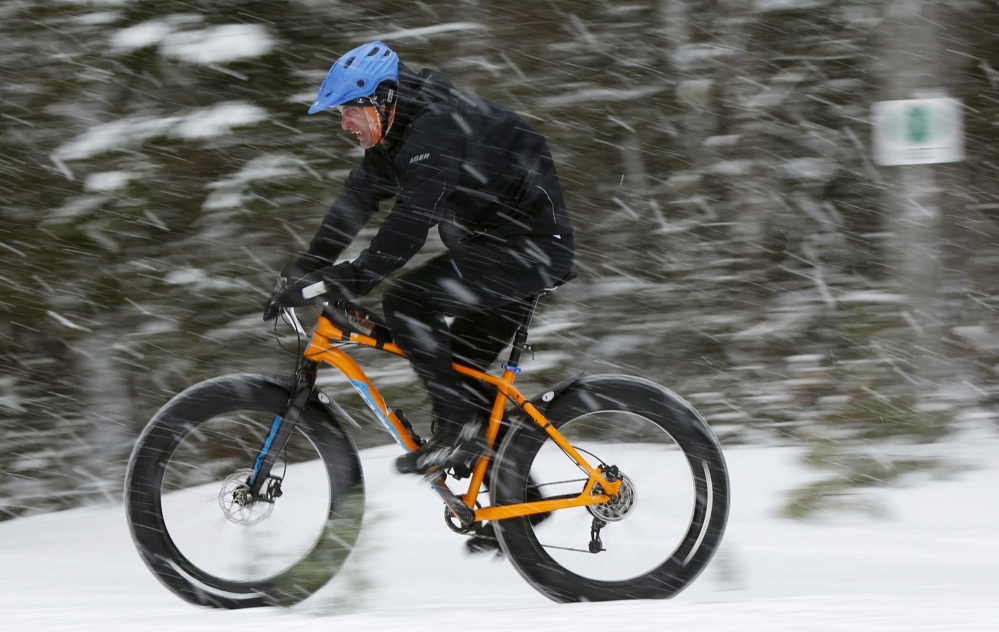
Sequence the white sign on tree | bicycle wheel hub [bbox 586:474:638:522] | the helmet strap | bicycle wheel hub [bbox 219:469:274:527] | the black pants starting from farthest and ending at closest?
the white sign on tree → bicycle wheel hub [bbox 586:474:638:522] → bicycle wheel hub [bbox 219:469:274:527] → the black pants → the helmet strap

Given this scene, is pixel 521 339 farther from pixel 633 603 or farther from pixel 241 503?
pixel 241 503

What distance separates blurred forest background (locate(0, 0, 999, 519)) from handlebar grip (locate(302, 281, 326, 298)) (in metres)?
2.89

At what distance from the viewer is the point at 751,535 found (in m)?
4.30

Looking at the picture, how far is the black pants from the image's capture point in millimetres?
3301

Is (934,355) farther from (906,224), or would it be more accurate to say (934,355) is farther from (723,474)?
(723,474)

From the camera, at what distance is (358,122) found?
10.6ft

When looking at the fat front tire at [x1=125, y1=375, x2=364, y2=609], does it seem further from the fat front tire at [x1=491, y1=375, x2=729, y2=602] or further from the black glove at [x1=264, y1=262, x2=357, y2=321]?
the fat front tire at [x1=491, y1=375, x2=729, y2=602]

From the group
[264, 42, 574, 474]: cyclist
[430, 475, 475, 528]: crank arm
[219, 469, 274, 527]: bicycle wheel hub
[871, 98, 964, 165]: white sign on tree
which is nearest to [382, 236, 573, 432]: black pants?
[264, 42, 574, 474]: cyclist

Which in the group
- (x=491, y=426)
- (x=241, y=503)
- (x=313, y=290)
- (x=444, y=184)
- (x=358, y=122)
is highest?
(x=358, y=122)

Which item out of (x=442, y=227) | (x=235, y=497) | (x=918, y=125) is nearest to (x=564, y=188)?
(x=918, y=125)

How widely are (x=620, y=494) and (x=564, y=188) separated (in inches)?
140

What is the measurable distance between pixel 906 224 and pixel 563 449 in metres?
2.76

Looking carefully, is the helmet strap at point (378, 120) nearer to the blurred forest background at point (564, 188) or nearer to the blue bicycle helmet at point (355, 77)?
the blue bicycle helmet at point (355, 77)

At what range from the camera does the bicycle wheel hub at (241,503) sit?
3.40 meters
